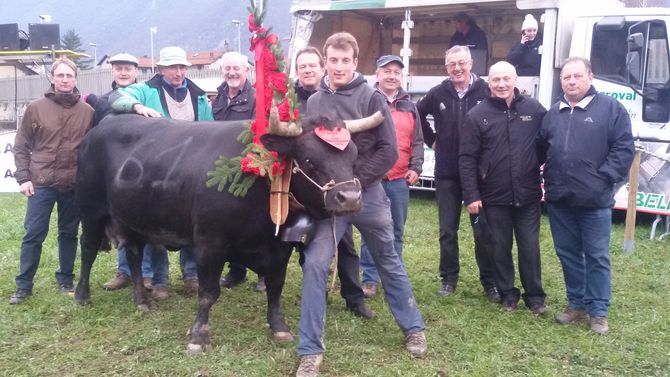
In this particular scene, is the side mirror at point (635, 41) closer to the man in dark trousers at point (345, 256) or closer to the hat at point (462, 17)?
the hat at point (462, 17)

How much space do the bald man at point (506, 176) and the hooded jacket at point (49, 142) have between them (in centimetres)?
325

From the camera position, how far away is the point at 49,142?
523 centimetres

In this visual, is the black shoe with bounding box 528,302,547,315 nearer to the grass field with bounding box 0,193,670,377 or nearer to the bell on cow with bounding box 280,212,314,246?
the grass field with bounding box 0,193,670,377

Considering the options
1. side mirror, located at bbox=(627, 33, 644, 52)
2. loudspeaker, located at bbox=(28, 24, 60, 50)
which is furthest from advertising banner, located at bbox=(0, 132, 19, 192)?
loudspeaker, located at bbox=(28, 24, 60, 50)

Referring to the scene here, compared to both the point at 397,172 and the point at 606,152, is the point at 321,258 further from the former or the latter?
the point at 606,152

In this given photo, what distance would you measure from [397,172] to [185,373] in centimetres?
229

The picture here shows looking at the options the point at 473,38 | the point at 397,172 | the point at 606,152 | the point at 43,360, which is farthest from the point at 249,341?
the point at 473,38

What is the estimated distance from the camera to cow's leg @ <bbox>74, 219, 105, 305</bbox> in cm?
530

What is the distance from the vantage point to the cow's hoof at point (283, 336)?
446 cm

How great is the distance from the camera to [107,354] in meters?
4.25

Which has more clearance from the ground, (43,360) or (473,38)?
(473,38)

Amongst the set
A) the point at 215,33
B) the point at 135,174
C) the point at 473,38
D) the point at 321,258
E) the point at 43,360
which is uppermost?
the point at 215,33

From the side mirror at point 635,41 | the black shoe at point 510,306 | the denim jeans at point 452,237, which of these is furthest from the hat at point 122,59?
the side mirror at point 635,41

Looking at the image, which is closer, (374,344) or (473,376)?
(473,376)
